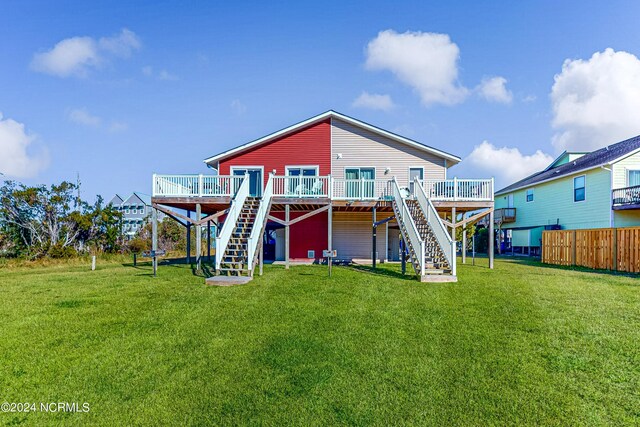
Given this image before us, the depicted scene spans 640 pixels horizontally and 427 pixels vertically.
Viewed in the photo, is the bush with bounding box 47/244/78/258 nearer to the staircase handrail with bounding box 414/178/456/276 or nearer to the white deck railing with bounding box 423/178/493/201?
the staircase handrail with bounding box 414/178/456/276

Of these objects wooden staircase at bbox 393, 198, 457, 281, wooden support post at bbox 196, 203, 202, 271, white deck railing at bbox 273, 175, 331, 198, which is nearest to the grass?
wooden staircase at bbox 393, 198, 457, 281

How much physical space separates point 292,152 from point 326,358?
13.2 metres

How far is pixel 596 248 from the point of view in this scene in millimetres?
14758

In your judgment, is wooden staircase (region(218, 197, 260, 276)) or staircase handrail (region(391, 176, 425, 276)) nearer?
staircase handrail (region(391, 176, 425, 276))

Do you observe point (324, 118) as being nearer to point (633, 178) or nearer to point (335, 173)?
point (335, 173)

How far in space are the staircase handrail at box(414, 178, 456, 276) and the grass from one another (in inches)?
81.2

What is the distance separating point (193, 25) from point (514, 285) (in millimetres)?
14658

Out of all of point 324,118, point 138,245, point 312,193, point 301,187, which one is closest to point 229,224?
point 301,187

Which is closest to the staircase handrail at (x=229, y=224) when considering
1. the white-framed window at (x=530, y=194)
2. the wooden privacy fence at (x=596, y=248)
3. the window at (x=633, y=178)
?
the wooden privacy fence at (x=596, y=248)

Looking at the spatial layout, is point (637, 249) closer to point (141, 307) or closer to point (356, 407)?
point (356, 407)

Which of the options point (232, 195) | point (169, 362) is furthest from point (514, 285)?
point (232, 195)

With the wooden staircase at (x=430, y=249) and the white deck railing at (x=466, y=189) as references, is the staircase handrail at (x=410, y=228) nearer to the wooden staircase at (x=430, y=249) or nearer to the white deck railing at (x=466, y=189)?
the wooden staircase at (x=430, y=249)

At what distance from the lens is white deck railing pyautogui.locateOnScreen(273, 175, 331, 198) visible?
1449 centimetres

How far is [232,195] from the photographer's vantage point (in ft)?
47.0
